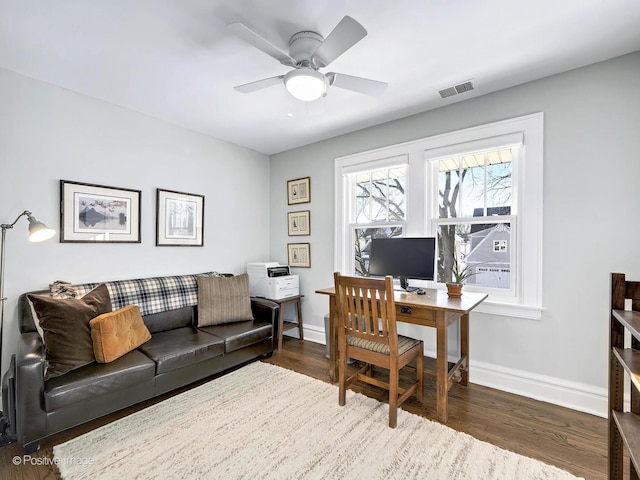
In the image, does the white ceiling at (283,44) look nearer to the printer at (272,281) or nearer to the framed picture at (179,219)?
the framed picture at (179,219)

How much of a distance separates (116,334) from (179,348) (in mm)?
477

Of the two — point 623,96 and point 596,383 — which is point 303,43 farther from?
point 596,383

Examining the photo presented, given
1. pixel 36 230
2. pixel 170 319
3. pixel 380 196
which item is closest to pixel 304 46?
pixel 380 196

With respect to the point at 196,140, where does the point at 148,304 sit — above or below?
below

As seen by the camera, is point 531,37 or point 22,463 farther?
point 531,37

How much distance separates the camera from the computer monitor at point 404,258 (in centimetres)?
271

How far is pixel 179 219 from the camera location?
11.2ft

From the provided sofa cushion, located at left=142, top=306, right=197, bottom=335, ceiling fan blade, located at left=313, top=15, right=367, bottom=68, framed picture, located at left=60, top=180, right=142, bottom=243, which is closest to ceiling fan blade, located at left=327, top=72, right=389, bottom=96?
ceiling fan blade, located at left=313, top=15, right=367, bottom=68

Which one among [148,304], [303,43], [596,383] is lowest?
[596,383]

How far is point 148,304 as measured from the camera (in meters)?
2.89

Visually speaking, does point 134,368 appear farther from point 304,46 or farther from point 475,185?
point 475,185

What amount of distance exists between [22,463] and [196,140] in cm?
310

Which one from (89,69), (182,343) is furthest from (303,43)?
(182,343)

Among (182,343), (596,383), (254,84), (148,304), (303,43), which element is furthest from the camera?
(148,304)
